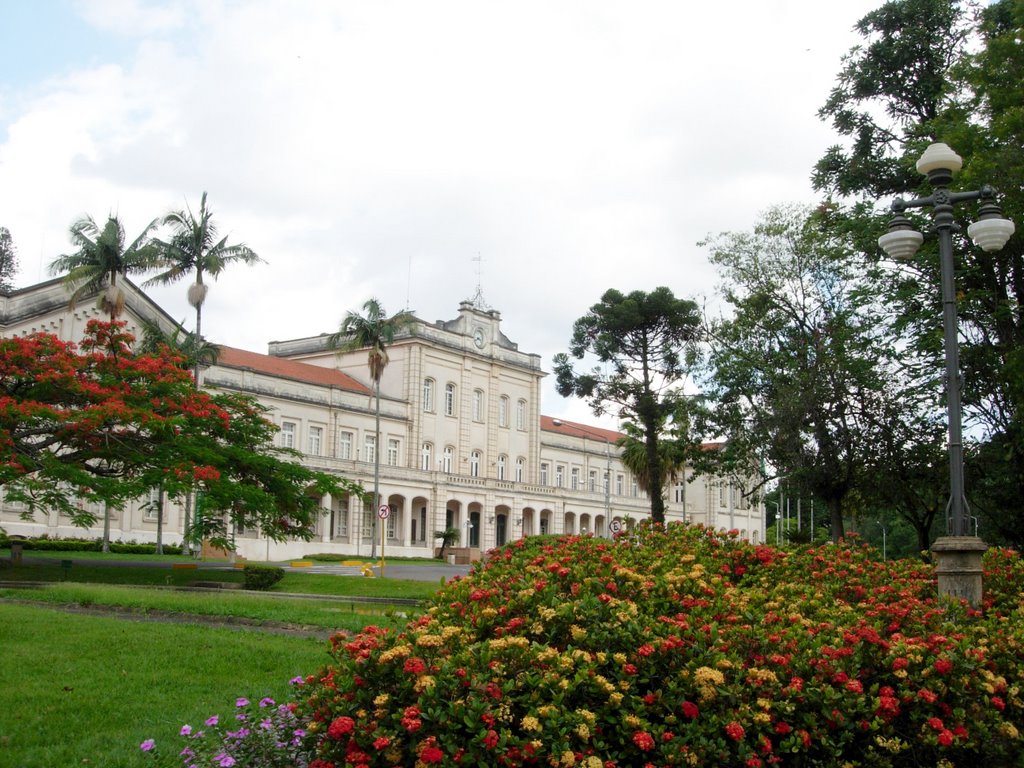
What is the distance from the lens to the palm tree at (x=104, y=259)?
33.8 meters

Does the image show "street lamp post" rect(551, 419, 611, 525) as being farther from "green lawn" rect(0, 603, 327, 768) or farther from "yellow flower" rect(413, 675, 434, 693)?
"yellow flower" rect(413, 675, 434, 693)

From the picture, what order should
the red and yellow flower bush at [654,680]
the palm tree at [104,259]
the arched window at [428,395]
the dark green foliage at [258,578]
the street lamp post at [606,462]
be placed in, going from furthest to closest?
1. the street lamp post at [606,462]
2. the arched window at [428,395]
3. the palm tree at [104,259]
4. the dark green foliage at [258,578]
5. the red and yellow flower bush at [654,680]

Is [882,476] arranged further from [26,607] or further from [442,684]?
[442,684]

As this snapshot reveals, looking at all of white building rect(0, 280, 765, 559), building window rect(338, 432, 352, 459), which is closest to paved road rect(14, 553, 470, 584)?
white building rect(0, 280, 765, 559)

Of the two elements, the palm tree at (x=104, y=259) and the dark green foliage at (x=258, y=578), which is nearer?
the dark green foliage at (x=258, y=578)

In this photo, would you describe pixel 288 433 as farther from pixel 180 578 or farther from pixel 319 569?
pixel 180 578

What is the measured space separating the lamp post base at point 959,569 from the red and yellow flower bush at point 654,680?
4.41 feet

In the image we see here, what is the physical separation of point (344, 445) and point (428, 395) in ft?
22.2

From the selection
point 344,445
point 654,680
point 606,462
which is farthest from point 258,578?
point 606,462

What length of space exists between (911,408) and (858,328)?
8.25 feet

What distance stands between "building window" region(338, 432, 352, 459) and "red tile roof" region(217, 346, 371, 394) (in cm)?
244

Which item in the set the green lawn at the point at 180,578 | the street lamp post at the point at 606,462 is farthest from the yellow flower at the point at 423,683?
the street lamp post at the point at 606,462

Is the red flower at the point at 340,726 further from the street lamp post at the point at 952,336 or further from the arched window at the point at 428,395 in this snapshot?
the arched window at the point at 428,395

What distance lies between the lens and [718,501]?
84000 mm
